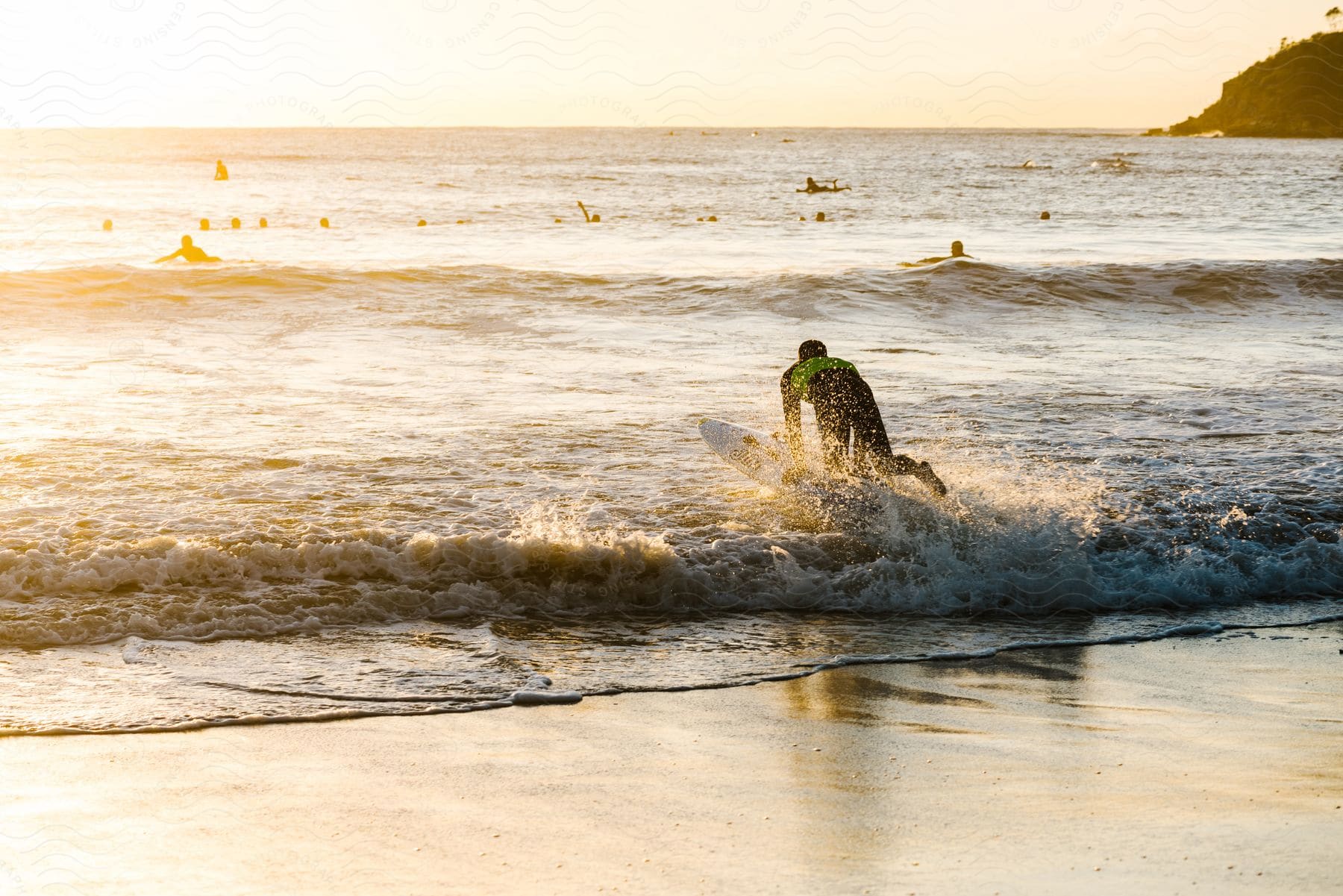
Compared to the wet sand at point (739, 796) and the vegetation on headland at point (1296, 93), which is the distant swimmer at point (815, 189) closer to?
the wet sand at point (739, 796)

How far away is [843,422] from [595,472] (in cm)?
232

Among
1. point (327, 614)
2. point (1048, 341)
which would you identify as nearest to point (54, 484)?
point (327, 614)

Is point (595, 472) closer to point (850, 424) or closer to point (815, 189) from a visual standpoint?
point (850, 424)

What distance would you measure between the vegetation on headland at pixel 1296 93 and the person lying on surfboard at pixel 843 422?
161m

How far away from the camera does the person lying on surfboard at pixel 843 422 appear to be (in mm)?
8516

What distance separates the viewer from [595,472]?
10047 millimetres

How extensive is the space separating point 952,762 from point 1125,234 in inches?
1315

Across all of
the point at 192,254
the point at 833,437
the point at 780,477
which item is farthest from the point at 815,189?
the point at 833,437

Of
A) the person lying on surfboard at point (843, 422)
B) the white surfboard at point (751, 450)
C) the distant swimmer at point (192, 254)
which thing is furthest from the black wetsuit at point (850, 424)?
the distant swimmer at point (192, 254)

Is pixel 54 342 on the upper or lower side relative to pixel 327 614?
upper

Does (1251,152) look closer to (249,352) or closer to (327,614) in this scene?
(249,352)

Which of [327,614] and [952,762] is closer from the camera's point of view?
[952,762]

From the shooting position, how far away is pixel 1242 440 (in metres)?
11.2

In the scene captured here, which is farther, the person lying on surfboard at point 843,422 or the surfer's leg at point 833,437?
the surfer's leg at point 833,437
